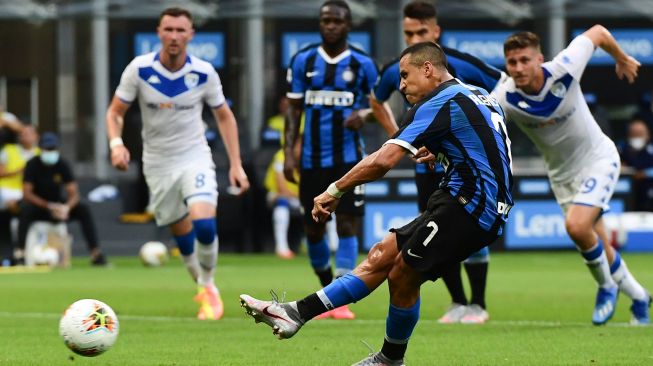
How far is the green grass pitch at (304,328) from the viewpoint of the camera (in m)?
8.97

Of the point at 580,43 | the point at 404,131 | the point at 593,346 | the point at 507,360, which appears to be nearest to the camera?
the point at 404,131

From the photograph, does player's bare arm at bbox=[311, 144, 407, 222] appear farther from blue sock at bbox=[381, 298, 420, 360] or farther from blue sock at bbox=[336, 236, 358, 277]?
blue sock at bbox=[336, 236, 358, 277]

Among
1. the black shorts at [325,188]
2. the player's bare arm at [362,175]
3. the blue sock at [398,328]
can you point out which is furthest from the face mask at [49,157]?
the player's bare arm at [362,175]

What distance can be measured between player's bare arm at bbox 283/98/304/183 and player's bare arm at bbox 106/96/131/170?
1.37 meters

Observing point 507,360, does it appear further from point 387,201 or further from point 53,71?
point 53,71

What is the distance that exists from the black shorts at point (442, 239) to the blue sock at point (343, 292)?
31cm

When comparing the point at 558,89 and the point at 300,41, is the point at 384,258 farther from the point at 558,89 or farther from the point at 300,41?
the point at 300,41

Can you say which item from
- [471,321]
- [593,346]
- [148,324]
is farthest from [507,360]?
[148,324]

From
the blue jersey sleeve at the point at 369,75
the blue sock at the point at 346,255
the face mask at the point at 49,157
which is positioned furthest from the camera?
the face mask at the point at 49,157

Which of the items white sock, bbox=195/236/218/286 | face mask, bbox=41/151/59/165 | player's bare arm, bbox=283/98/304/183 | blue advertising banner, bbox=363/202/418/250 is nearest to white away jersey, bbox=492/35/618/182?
player's bare arm, bbox=283/98/304/183

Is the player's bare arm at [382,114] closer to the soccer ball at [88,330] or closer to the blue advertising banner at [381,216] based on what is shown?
the soccer ball at [88,330]

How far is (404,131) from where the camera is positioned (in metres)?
7.59

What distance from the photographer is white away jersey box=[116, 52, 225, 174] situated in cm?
1213

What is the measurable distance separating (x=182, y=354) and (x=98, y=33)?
1871cm
